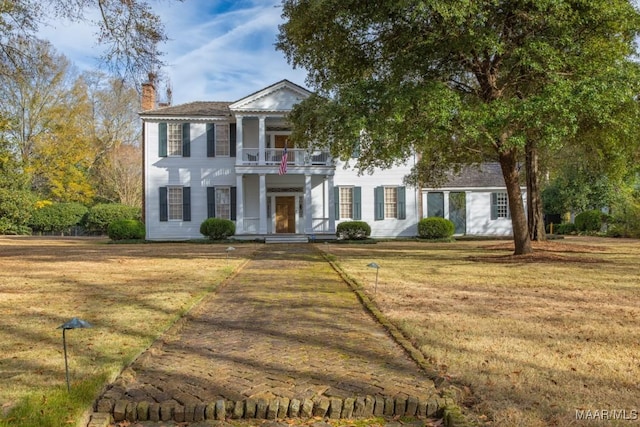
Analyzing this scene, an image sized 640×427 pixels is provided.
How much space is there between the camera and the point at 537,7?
11.3m

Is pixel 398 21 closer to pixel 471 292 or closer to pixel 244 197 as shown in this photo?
pixel 471 292

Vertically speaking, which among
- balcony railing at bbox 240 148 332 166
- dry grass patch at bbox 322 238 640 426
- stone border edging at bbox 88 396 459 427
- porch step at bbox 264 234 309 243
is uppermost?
balcony railing at bbox 240 148 332 166

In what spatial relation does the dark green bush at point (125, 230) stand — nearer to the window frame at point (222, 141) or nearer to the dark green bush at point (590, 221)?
the window frame at point (222, 141)

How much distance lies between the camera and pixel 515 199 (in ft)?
47.6

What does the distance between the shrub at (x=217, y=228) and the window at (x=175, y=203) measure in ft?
7.23

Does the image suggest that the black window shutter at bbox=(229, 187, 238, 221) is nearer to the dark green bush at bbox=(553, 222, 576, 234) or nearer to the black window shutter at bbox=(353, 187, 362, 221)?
the black window shutter at bbox=(353, 187, 362, 221)

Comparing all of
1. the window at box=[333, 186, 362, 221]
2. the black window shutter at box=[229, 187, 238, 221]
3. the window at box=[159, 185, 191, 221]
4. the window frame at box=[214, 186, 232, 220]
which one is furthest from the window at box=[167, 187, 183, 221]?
the window at box=[333, 186, 362, 221]

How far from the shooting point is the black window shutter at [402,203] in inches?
1095

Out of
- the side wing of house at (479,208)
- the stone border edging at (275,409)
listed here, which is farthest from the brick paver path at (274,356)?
the side wing of house at (479,208)

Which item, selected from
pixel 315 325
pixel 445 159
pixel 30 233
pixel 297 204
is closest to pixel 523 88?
pixel 445 159

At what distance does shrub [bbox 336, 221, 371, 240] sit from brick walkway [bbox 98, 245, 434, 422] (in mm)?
17666

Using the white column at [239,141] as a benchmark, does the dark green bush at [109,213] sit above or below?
below

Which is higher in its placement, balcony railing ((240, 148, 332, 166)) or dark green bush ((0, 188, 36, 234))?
balcony railing ((240, 148, 332, 166))

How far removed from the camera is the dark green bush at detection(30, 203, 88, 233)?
116ft
